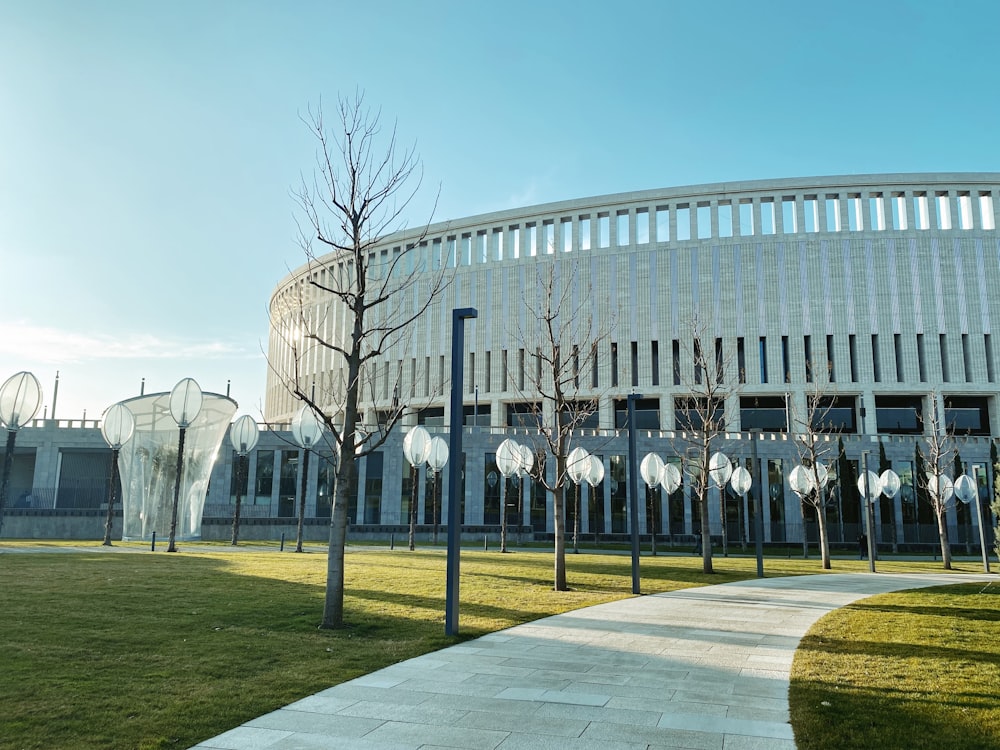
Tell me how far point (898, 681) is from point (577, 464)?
23114mm

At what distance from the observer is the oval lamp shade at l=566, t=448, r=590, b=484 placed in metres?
30.2

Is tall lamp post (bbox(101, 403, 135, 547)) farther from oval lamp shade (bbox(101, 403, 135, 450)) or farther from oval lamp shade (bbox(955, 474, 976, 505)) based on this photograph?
oval lamp shade (bbox(955, 474, 976, 505))

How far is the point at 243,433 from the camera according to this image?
31.9 meters

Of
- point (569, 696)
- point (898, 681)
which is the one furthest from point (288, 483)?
point (898, 681)

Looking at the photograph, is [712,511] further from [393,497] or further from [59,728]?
[59,728]

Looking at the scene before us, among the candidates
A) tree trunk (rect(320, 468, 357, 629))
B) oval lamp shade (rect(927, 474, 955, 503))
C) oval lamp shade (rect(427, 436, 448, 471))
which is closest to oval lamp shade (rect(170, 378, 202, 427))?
oval lamp shade (rect(427, 436, 448, 471))

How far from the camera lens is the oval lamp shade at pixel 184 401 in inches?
1081

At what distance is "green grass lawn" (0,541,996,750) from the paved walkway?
590 millimetres

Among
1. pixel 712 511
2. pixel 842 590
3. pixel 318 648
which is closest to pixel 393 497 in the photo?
pixel 712 511

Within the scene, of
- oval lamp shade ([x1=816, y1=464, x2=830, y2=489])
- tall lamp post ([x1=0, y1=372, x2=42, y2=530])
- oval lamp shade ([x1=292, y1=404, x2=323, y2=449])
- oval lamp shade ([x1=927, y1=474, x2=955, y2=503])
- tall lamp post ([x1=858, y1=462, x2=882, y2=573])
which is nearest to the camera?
tall lamp post ([x1=0, y1=372, x2=42, y2=530])

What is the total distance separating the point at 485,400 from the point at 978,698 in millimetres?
61004

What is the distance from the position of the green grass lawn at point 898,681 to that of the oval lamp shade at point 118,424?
25.4 m

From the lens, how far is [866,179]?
208 ft

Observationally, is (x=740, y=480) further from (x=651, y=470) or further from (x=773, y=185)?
(x=773, y=185)
